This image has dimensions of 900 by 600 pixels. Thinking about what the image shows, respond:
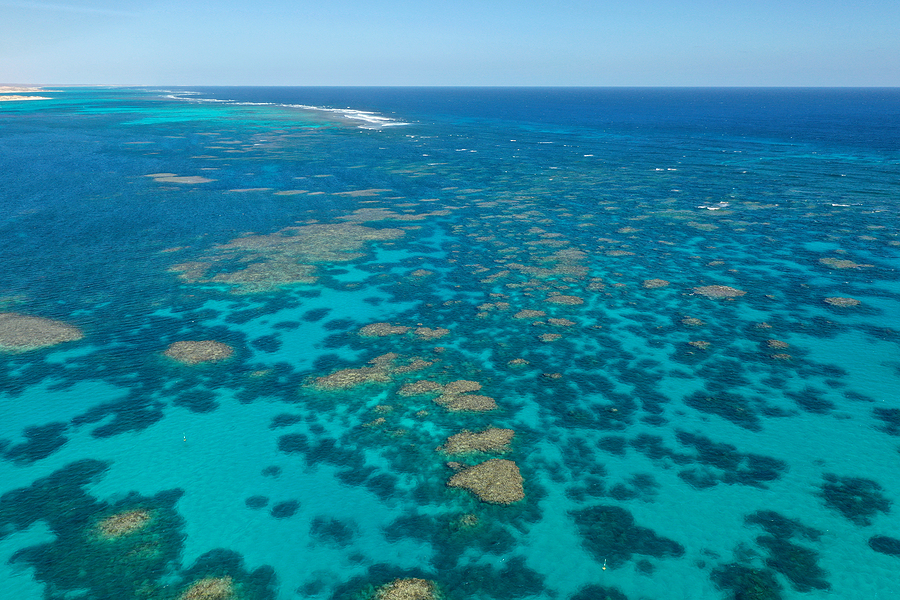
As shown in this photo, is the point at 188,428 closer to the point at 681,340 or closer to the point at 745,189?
the point at 681,340

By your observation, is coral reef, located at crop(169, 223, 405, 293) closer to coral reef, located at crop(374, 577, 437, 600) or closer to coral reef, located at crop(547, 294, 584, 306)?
coral reef, located at crop(547, 294, 584, 306)

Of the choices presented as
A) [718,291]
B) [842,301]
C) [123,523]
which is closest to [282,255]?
[123,523]

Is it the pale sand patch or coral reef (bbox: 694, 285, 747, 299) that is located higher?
the pale sand patch

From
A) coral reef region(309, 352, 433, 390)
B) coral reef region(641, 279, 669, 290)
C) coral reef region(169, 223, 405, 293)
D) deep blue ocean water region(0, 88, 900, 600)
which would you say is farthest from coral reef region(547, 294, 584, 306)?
coral reef region(169, 223, 405, 293)

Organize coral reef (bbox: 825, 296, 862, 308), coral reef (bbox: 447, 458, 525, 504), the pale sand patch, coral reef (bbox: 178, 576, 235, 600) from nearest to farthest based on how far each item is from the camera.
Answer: coral reef (bbox: 178, 576, 235, 600) < coral reef (bbox: 447, 458, 525, 504) < coral reef (bbox: 825, 296, 862, 308) < the pale sand patch

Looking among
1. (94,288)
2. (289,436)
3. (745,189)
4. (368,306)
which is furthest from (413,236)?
(745,189)

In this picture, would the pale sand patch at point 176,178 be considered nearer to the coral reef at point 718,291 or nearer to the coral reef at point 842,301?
the coral reef at point 718,291

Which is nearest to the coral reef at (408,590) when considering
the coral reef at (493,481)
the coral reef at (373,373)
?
the coral reef at (493,481)
